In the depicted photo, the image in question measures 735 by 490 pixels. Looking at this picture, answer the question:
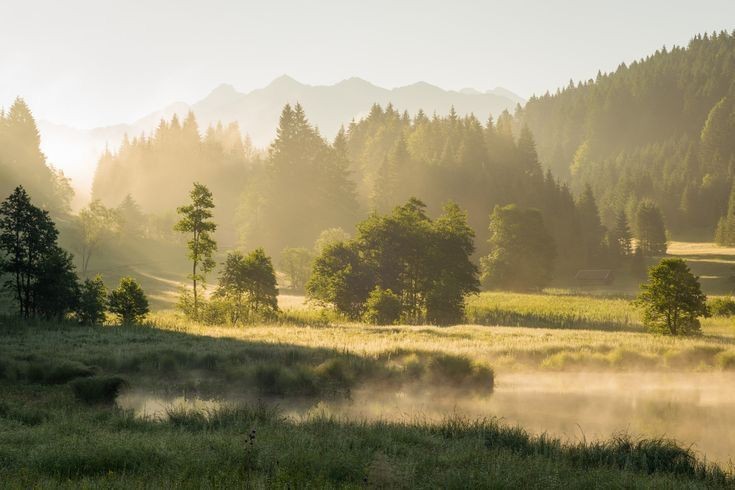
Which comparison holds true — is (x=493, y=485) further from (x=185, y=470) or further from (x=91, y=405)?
(x=91, y=405)

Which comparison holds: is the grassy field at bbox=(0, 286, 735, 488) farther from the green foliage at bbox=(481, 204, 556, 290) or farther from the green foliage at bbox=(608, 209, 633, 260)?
the green foliage at bbox=(608, 209, 633, 260)

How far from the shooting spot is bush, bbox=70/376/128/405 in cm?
1967

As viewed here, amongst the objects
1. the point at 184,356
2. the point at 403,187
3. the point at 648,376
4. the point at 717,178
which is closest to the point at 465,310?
the point at 648,376

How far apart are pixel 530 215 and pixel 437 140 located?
43.7m

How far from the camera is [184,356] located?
25.8 meters

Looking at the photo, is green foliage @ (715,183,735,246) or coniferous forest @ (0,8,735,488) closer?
coniferous forest @ (0,8,735,488)

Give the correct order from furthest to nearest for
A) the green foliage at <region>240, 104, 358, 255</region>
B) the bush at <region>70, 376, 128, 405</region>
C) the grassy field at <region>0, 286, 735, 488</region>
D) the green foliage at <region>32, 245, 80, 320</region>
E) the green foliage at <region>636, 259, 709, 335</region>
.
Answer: the green foliage at <region>240, 104, 358, 255</region> → the green foliage at <region>636, 259, 709, 335</region> → the green foliage at <region>32, 245, 80, 320</region> → the bush at <region>70, 376, 128, 405</region> → the grassy field at <region>0, 286, 735, 488</region>

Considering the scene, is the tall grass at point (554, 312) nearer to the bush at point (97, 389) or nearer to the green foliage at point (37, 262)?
the green foliage at point (37, 262)

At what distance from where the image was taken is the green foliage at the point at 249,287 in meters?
47.3

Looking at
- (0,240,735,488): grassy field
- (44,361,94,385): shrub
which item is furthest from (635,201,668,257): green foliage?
(44,361,94,385): shrub

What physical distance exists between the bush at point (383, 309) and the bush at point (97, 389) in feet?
98.4

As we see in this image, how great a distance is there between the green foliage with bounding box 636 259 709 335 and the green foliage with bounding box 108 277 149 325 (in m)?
33.5

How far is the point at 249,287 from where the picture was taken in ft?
157

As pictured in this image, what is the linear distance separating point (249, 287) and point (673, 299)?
3062 centimetres
